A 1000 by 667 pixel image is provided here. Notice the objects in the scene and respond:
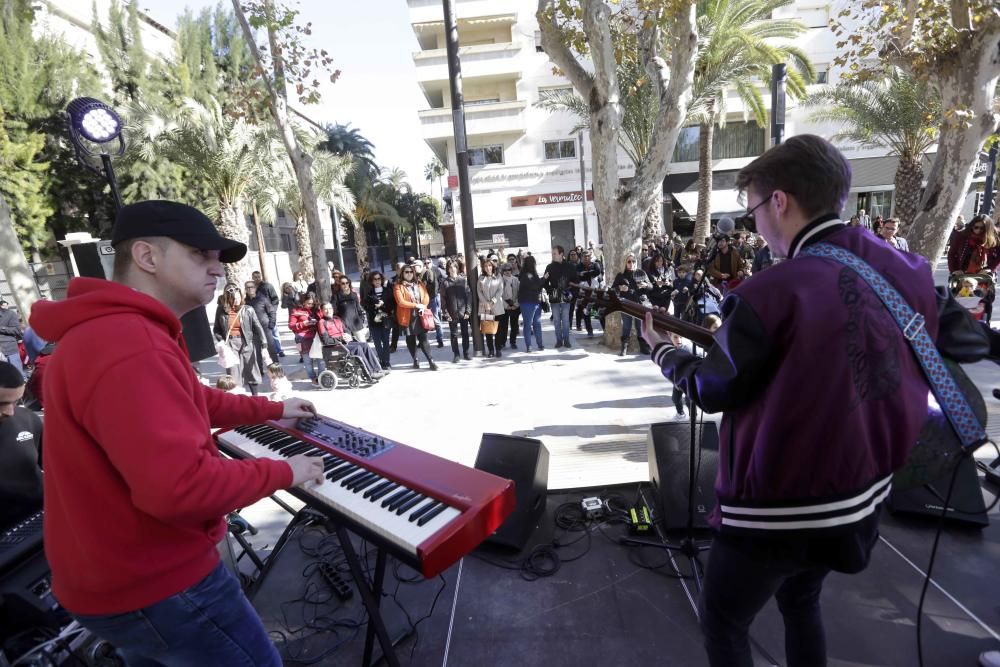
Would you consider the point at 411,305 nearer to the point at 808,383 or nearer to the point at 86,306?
the point at 86,306

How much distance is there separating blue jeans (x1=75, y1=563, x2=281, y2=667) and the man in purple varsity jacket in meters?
1.59

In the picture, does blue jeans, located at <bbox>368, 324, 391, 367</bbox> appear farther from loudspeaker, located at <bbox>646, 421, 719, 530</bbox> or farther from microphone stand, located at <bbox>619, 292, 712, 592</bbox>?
microphone stand, located at <bbox>619, 292, 712, 592</bbox>

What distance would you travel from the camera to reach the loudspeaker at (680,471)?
331 cm

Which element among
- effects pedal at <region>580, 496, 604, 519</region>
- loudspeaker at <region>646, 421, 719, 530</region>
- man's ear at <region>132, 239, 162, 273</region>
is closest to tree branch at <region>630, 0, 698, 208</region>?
loudspeaker at <region>646, 421, 719, 530</region>

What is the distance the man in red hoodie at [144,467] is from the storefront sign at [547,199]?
2511 centimetres

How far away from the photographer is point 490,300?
922 cm

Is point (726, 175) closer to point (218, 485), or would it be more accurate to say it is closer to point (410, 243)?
point (218, 485)

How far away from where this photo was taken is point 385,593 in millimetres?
3137

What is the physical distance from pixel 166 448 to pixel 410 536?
2.50ft

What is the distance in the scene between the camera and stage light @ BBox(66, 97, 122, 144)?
4680 mm

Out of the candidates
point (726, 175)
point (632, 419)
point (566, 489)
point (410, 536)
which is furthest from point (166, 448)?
point (726, 175)

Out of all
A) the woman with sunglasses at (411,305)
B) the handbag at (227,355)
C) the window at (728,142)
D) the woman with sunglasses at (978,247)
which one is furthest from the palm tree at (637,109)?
the handbag at (227,355)

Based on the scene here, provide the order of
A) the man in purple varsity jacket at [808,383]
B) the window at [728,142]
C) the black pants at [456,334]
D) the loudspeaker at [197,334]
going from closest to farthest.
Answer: the man in purple varsity jacket at [808,383] → the loudspeaker at [197,334] → the black pants at [456,334] → the window at [728,142]

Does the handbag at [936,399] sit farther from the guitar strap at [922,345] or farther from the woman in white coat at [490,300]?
the woman in white coat at [490,300]
